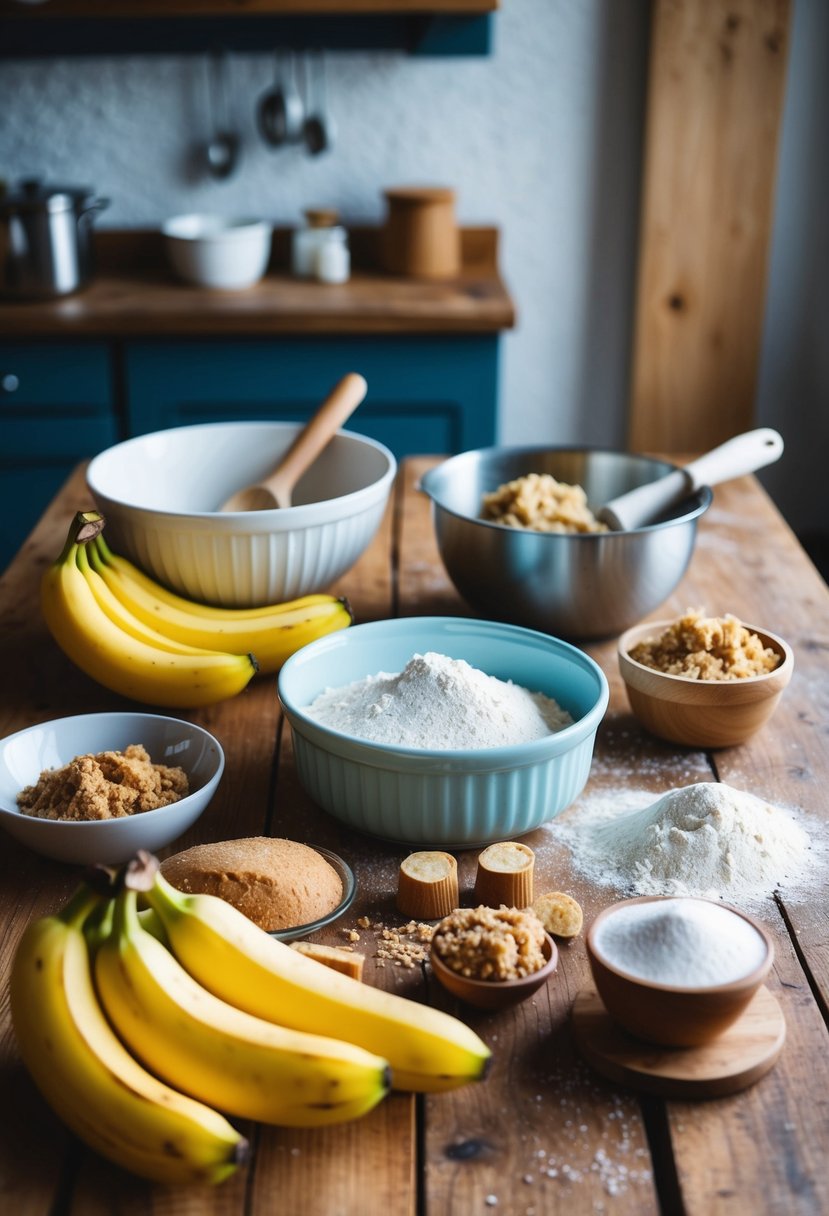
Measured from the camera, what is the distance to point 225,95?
287cm

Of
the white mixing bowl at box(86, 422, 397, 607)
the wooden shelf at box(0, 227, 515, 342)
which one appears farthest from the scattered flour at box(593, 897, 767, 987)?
the wooden shelf at box(0, 227, 515, 342)

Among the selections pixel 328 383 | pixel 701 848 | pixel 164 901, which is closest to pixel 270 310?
pixel 328 383

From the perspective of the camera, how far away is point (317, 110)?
2.88 meters

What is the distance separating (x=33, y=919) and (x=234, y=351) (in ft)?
5.90

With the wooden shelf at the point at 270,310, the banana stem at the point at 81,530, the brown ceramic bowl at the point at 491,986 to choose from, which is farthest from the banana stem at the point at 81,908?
the wooden shelf at the point at 270,310

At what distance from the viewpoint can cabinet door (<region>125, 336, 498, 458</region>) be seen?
8.18 ft

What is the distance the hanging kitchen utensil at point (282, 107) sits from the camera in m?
2.81

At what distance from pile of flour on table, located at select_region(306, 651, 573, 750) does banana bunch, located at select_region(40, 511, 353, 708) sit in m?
0.16

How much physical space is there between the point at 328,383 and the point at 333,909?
1.81 metres

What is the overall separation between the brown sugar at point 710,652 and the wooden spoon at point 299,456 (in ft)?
1.58

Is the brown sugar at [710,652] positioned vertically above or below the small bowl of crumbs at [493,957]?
above

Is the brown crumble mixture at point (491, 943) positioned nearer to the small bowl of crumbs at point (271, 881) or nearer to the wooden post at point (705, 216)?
the small bowl of crumbs at point (271, 881)

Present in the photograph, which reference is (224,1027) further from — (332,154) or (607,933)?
(332,154)

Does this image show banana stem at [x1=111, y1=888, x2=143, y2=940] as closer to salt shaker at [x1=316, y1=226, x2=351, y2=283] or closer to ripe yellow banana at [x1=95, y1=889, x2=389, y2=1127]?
ripe yellow banana at [x1=95, y1=889, x2=389, y2=1127]
